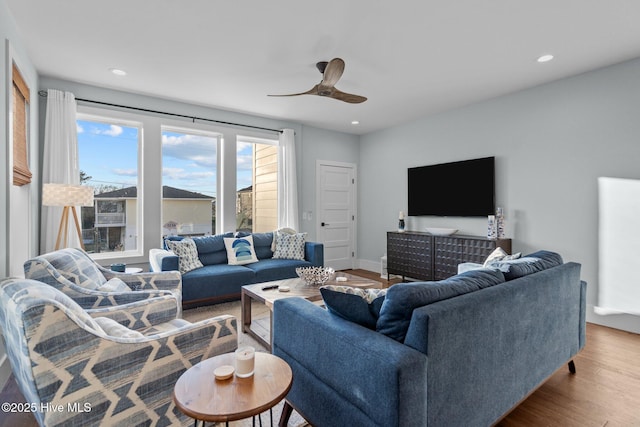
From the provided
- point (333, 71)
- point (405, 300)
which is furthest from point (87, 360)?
point (333, 71)

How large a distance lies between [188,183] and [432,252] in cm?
370

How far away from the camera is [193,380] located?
1.22m

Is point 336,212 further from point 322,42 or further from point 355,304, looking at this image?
point 355,304

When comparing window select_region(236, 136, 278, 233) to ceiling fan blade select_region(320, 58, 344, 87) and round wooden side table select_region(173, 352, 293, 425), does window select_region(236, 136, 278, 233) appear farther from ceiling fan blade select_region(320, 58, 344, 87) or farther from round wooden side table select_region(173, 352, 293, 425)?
round wooden side table select_region(173, 352, 293, 425)

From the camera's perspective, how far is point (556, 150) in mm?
3627

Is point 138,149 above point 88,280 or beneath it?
above

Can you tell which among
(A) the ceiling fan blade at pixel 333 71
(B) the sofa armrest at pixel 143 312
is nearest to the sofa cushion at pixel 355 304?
(B) the sofa armrest at pixel 143 312

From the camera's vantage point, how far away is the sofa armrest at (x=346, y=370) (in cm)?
111

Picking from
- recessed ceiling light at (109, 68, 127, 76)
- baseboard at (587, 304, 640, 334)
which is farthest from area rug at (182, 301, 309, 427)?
baseboard at (587, 304, 640, 334)

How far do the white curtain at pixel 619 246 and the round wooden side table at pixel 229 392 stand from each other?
12.0ft

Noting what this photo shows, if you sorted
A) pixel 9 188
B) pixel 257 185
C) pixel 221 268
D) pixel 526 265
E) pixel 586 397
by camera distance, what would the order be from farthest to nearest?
1. pixel 257 185
2. pixel 221 268
3. pixel 9 188
4. pixel 586 397
5. pixel 526 265

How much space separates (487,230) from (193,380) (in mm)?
4064

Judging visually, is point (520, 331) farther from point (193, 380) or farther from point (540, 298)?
point (193, 380)

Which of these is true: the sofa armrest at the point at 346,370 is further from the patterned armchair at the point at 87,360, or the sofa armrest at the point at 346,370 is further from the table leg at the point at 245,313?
the table leg at the point at 245,313
